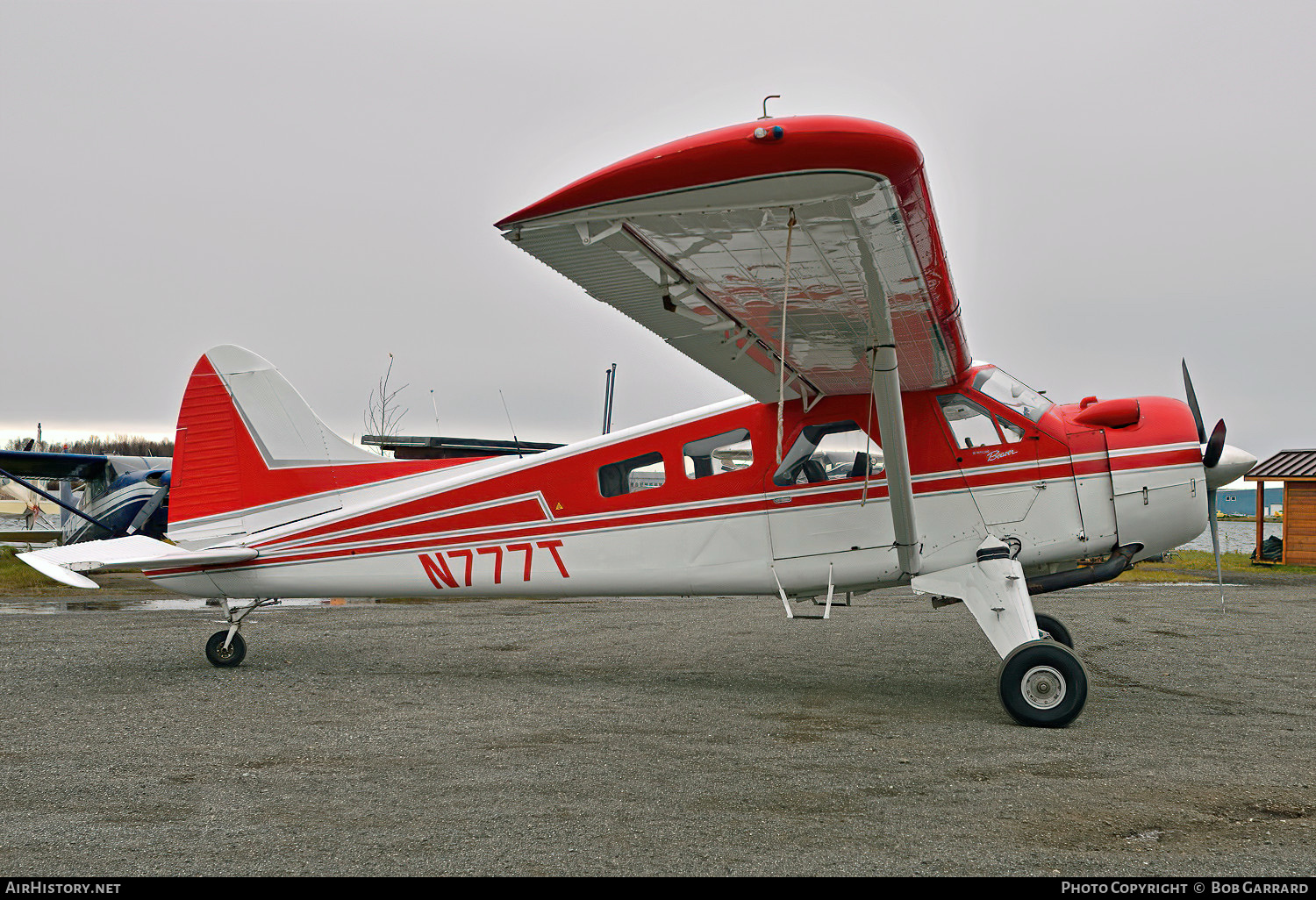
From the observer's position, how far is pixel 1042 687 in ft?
18.9

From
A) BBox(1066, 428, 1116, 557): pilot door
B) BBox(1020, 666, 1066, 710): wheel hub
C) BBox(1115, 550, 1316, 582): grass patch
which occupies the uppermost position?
BBox(1066, 428, 1116, 557): pilot door

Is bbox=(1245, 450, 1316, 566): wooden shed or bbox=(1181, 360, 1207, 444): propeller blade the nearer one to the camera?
bbox=(1181, 360, 1207, 444): propeller blade

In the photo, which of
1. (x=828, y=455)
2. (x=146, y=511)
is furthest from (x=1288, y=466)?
(x=146, y=511)

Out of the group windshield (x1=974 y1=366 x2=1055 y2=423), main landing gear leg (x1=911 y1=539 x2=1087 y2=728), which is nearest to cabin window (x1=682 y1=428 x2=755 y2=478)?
main landing gear leg (x1=911 y1=539 x2=1087 y2=728)

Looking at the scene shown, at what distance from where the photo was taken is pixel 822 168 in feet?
12.0

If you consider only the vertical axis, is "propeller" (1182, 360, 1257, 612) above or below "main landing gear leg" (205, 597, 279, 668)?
above

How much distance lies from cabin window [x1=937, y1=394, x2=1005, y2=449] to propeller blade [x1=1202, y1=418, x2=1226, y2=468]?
1447mm

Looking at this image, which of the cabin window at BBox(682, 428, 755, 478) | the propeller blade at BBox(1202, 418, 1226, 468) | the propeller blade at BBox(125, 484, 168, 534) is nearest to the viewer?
the propeller blade at BBox(1202, 418, 1226, 468)

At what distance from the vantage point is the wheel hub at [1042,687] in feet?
18.8

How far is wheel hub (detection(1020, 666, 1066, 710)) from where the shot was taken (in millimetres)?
5734

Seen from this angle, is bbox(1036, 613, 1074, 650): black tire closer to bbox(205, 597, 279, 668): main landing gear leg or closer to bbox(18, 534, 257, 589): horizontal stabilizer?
bbox(205, 597, 279, 668): main landing gear leg

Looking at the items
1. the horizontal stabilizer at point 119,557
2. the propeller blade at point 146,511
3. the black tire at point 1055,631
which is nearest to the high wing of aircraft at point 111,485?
the propeller blade at point 146,511
